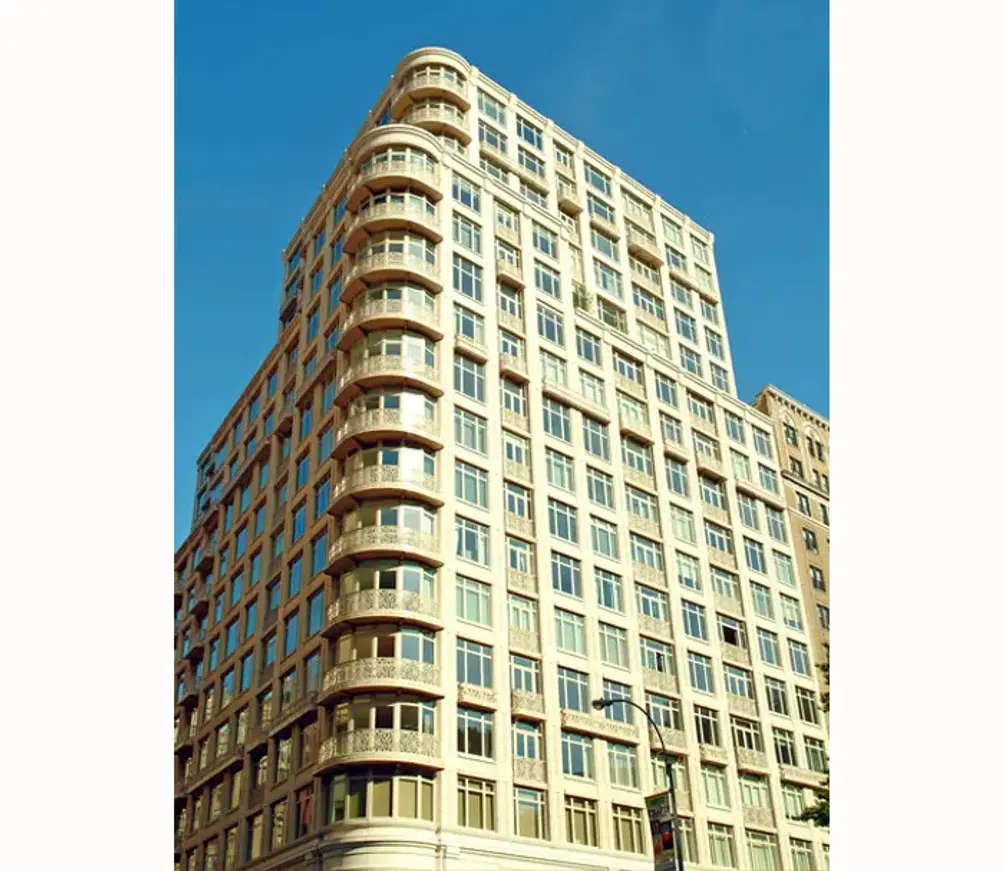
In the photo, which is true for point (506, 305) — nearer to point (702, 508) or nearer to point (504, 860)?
point (702, 508)

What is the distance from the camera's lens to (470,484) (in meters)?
42.3

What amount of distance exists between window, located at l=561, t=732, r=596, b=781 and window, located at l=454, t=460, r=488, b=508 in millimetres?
10184

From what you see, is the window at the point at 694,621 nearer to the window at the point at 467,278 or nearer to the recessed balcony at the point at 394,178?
the window at the point at 467,278

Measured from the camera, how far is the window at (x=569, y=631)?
139 ft

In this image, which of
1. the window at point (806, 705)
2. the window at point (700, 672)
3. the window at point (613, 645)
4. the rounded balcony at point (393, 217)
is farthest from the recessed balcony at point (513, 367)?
the window at point (806, 705)

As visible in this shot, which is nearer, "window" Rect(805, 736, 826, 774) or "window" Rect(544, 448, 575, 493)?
"window" Rect(544, 448, 575, 493)

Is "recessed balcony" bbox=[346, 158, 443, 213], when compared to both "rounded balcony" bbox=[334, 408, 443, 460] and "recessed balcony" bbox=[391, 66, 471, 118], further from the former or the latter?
"rounded balcony" bbox=[334, 408, 443, 460]

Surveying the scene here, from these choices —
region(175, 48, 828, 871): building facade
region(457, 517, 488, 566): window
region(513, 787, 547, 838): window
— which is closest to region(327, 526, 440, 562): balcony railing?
region(175, 48, 828, 871): building facade

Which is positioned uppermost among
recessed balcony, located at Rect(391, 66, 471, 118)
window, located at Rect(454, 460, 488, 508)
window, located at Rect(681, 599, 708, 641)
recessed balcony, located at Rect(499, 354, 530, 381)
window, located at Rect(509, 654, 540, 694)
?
recessed balcony, located at Rect(391, 66, 471, 118)

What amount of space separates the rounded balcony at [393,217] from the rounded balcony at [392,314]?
3.36m

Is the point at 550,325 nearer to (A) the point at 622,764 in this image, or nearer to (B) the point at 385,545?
(B) the point at 385,545

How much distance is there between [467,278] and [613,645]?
61.4 feet

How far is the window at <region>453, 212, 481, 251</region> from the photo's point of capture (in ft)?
161
